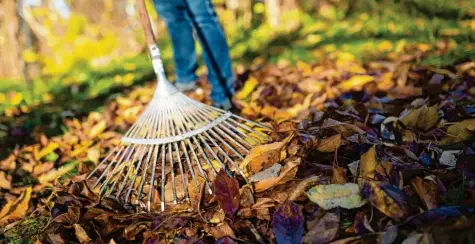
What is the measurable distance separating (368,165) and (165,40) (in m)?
5.97

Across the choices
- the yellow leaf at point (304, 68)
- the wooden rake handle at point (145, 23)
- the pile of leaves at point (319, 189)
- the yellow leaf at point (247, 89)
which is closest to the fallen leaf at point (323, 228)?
the pile of leaves at point (319, 189)

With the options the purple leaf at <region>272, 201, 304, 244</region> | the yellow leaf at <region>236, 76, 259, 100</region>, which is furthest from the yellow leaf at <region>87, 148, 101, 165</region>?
the purple leaf at <region>272, 201, 304, 244</region>

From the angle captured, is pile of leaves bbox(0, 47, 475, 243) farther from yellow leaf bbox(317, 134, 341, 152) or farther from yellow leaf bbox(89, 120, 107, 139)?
yellow leaf bbox(89, 120, 107, 139)

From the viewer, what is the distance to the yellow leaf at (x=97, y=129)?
2.09 m

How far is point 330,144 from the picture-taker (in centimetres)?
123

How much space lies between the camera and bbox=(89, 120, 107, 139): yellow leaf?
2090 millimetres

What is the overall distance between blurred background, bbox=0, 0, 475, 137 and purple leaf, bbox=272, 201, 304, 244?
1.98 m

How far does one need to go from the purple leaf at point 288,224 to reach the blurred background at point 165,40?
1.98 meters

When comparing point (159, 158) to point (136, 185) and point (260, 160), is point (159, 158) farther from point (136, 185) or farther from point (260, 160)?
point (260, 160)

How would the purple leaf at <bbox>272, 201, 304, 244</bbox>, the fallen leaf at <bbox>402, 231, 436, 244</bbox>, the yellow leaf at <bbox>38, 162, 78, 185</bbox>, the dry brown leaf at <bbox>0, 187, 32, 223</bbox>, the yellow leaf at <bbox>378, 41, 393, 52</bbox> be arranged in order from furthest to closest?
the yellow leaf at <bbox>378, 41, 393, 52</bbox> < the yellow leaf at <bbox>38, 162, 78, 185</bbox> < the dry brown leaf at <bbox>0, 187, 32, 223</bbox> < the purple leaf at <bbox>272, 201, 304, 244</bbox> < the fallen leaf at <bbox>402, 231, 436, 244</bbox>

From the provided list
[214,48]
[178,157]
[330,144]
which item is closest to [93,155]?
[178,157]

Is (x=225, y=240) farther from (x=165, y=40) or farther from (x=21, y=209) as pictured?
(x=165, y=40)

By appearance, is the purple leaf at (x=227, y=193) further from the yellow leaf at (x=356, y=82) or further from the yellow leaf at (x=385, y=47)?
the yellow leaf at (x=385, y=47)

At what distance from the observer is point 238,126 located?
1.52 meters
